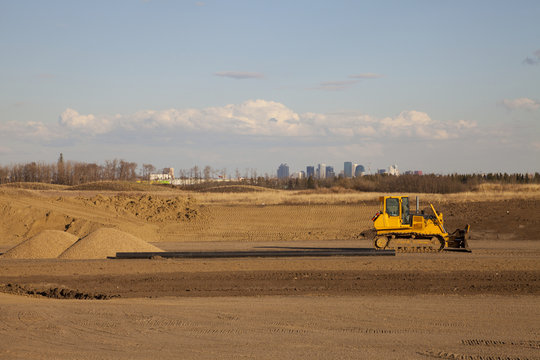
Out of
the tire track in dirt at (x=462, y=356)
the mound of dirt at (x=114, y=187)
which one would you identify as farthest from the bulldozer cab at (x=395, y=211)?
the mound of dirt at (x=114, y=187)

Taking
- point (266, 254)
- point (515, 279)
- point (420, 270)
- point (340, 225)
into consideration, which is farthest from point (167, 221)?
point (515, 279)

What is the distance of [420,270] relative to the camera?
20.4 metres

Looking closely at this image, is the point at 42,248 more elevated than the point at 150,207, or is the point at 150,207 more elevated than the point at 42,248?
the point at 150,207

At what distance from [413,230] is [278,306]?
12.1 metres

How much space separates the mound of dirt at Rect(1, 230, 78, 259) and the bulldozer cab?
44.7 feet

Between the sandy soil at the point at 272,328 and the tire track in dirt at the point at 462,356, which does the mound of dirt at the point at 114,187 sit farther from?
the tire track in dirt at the point at 462,356

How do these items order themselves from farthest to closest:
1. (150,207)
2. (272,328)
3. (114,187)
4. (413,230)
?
(114,187)
(150,207)
(413,230)
(272,328)

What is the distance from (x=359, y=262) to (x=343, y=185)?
62.2 meters

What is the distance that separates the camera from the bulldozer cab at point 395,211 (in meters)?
25.0

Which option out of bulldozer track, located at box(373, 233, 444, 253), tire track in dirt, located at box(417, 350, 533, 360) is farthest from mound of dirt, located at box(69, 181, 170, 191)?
tire track in dirt, located at box(417, 350, 533, 360)

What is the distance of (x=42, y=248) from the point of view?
2517 cm

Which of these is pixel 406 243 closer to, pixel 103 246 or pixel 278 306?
pixel 278 306

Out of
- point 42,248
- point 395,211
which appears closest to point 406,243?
point 395,211

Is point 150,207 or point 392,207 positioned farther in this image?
point 150,207
